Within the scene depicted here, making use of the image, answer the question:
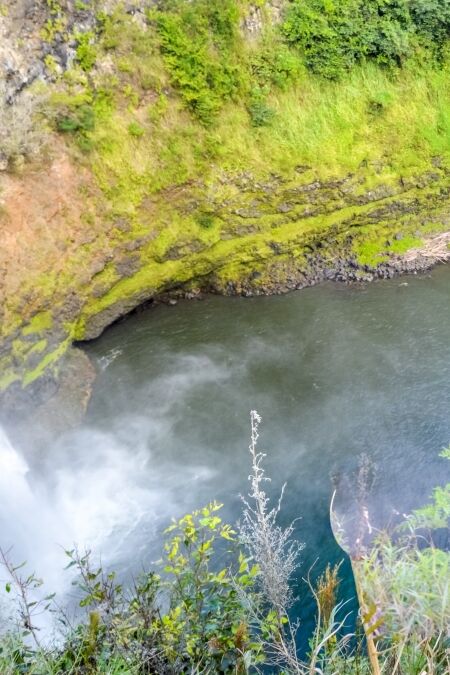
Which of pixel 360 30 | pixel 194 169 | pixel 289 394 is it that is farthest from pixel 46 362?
pixel 360 30

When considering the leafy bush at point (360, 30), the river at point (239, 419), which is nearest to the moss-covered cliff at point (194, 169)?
the leafy bush at point (360, 30)

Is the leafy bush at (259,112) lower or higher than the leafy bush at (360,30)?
lower

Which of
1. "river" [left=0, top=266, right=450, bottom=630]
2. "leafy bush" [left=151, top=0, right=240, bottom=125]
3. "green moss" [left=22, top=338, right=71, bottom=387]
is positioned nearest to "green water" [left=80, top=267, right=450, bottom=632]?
"river" [left=0, top=266, right=450, bottom=630]

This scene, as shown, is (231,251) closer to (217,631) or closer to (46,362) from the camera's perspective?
(46,362)

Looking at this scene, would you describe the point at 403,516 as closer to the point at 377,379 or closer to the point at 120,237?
the point at 377,379

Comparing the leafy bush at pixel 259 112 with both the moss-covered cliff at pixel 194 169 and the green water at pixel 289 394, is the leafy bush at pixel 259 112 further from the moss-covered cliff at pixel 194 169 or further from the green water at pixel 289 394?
the green water at pixel 289 394
